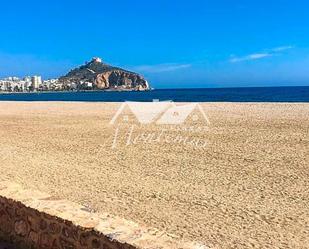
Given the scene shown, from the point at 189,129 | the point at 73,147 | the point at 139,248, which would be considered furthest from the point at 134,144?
the point at 139,248

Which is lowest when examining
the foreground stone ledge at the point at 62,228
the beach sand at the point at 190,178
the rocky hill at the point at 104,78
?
the beach sand at the point at 190,178

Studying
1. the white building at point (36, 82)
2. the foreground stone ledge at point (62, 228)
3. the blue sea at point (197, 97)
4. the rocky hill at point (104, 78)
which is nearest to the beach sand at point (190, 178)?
the foreground stone ledge at point (62, 228)

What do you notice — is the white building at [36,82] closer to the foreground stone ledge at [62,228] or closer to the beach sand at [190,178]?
the beach sand at [190,178]

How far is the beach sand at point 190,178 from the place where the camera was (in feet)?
16.4

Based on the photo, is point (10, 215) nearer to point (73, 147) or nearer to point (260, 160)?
point (260, 160)

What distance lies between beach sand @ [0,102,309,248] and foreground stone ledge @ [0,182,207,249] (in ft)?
4.83

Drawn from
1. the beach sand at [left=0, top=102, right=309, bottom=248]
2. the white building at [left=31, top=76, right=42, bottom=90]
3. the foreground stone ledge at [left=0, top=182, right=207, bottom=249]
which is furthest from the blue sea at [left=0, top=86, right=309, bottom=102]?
the white building at [left=31, top=76, right=42, bottom=90]

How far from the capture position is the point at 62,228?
3.52 metres

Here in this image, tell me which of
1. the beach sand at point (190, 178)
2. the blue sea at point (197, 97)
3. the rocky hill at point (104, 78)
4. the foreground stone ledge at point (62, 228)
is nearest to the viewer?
the foreground stone ledge at point (62, 228)

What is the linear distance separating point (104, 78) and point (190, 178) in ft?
465

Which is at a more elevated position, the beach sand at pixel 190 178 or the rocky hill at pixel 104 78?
→ the rocky hill at pixel 104 78

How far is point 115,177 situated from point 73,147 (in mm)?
3718

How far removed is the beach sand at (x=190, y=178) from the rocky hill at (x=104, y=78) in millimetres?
132237

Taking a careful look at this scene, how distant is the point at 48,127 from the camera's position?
15.8m
